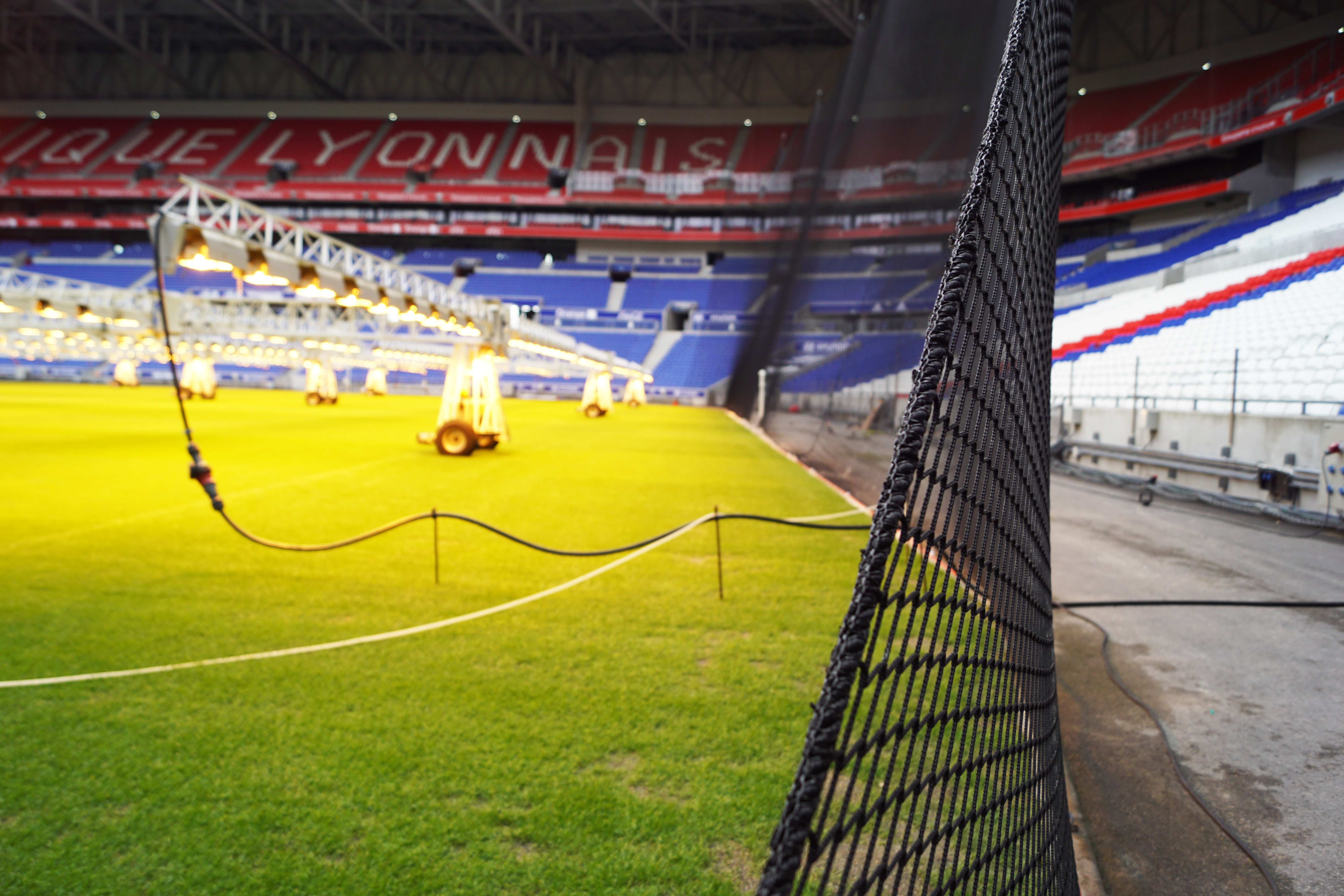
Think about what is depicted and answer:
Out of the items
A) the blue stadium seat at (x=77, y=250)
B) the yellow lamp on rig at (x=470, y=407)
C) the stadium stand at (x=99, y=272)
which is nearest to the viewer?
the yellow lamp on rig at (x=470, y=407)

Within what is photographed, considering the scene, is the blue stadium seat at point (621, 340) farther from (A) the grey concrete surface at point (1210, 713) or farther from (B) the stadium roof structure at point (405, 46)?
(A) the grey concrete surface at point (1210, 713)

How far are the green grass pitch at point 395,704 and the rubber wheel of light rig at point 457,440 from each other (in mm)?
4780

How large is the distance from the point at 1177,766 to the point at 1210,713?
621mm

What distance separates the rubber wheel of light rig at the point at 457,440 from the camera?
41.3 feet

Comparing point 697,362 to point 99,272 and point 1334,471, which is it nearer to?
point 1334,471

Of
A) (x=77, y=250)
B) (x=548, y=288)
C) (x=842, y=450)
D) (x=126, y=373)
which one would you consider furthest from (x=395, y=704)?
(x=77, y=250)

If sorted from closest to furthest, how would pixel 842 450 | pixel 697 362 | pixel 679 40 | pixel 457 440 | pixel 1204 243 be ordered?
pixel 842 450 → pixel 457 440 → pixel 1204 243 → pixel 679 40 → pixel 697 362

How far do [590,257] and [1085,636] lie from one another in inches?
1755

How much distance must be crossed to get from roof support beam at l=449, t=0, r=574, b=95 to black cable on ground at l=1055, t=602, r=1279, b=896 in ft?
116

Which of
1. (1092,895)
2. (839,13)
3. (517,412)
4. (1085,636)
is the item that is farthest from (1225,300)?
(839,13)

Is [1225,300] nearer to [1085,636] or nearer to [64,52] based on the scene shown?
[1085,636]

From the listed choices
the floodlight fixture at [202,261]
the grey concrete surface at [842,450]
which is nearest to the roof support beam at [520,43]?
the grey concrete surface at [842,450]

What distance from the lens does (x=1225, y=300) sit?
13625 millimetres

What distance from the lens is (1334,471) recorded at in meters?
7.00
